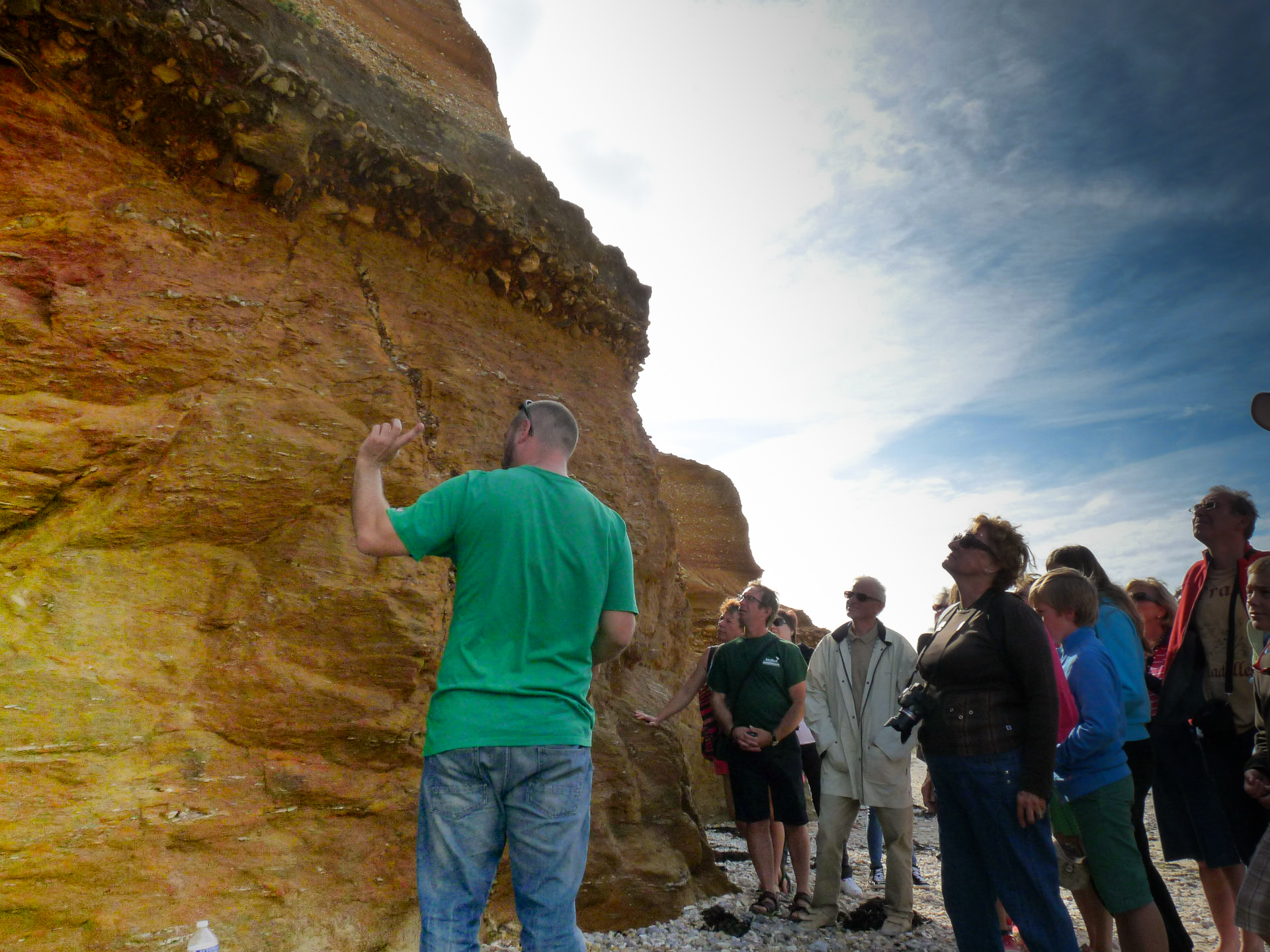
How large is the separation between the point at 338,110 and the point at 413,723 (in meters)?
3.86

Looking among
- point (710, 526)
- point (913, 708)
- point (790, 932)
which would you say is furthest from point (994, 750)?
point (710, 526)

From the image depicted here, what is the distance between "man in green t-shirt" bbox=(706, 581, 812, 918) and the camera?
5344 mm

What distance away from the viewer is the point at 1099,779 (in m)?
3.69

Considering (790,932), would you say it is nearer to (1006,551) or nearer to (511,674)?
(1006,551)

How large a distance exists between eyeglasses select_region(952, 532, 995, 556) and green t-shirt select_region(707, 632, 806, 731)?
205cm

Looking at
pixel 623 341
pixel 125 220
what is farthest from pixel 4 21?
pixel 623 341

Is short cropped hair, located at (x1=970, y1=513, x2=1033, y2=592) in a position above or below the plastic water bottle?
above

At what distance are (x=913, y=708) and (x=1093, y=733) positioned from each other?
0.84 m

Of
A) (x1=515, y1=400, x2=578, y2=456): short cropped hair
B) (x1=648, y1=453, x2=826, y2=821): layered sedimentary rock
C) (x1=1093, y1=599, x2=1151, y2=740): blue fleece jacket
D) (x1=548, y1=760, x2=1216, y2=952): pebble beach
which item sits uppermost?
(x1=648, y1=453, x2=826, y2=821): layered sedimentary rock

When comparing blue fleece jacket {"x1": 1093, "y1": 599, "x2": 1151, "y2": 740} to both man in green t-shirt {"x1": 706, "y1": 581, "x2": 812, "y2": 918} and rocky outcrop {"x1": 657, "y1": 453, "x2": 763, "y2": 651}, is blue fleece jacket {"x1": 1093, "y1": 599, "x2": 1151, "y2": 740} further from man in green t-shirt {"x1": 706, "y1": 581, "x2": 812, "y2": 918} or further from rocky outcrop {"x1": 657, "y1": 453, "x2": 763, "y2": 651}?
rocky outcrop {"x1": 657, "y1": 453, "x2": 763, "y2": 651}

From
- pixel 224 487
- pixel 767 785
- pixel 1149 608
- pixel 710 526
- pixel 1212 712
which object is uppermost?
pixel 710 526

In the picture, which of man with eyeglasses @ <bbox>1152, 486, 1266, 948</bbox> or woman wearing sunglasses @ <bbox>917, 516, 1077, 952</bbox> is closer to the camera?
woman wearing sunglasses @ <bbox>917, 516, 1077, 952</bbox>

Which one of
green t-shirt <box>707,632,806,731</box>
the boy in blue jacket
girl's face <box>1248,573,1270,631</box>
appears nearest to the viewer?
girl's face <box>1248,573,1270,631</box>

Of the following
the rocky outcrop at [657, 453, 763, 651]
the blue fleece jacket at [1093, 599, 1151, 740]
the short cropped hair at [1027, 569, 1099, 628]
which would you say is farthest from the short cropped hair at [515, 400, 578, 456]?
the rocky outcrop at [657, 453, 763, 651]
